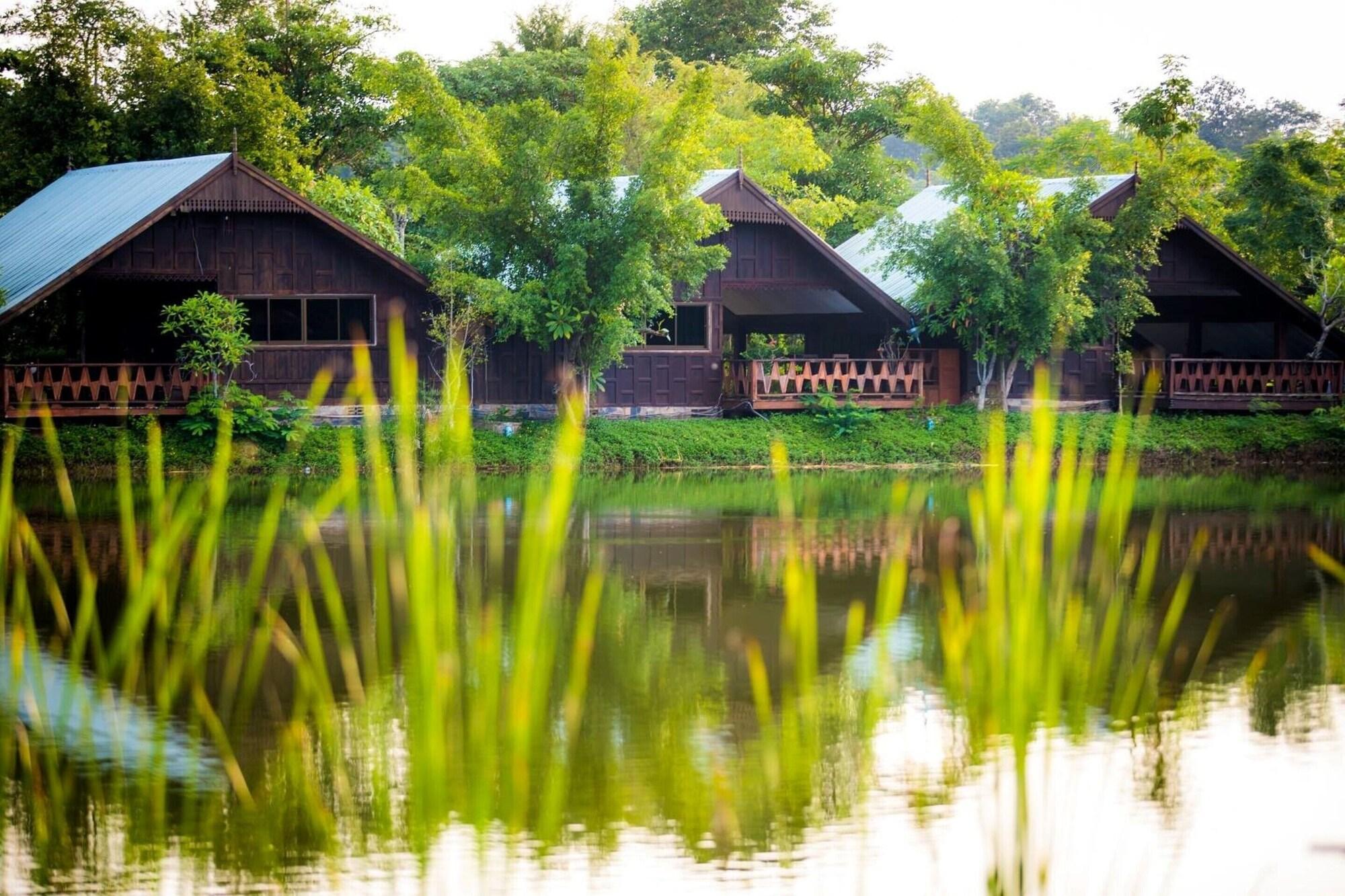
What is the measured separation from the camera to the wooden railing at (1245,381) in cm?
2923

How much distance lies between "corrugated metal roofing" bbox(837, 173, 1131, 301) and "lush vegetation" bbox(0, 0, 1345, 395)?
0.69 m

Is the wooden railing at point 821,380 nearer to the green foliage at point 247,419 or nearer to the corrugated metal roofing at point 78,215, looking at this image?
the green foliage at point 247,419

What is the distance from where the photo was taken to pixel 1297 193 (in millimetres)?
29734

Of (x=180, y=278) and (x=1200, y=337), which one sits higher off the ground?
(x=180, y=278)

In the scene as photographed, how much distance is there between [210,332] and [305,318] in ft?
6.67

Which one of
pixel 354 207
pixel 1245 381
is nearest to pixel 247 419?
pixel 354 207

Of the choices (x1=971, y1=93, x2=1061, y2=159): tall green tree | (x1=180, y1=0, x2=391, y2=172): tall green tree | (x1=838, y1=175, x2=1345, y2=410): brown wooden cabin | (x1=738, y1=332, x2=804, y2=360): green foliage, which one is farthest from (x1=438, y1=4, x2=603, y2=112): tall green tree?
(x1=971, y1=93, x2=1061, y2=159): tall green tree

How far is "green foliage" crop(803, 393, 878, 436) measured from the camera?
88.5 ft

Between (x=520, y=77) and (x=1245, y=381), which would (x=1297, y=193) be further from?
(x=520, y=77)

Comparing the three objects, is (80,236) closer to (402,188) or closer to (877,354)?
(402,188)

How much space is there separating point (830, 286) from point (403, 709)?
806 inches

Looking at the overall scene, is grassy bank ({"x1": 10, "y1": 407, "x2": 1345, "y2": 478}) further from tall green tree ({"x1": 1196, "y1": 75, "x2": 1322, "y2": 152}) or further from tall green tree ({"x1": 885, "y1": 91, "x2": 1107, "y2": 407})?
tall green tree ({"x1": 1196, "y1": 75, "x2": 1322, "y2": 152})

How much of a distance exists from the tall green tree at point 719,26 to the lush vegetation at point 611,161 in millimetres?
4547

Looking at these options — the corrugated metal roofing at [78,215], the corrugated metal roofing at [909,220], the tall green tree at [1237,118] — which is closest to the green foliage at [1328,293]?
the corrugated metal roofing at [909,220]
